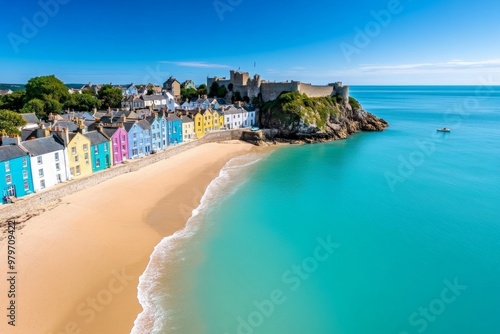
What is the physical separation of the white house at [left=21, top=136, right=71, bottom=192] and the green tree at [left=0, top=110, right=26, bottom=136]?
8.46 meters

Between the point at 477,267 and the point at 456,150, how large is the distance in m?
32.3

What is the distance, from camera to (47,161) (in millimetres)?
22219

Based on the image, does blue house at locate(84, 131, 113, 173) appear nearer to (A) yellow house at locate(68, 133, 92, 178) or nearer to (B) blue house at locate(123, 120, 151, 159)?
(A) yellow house at locate(68, 133, 92, 178)

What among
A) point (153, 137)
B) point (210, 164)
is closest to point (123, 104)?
point (153, 137)

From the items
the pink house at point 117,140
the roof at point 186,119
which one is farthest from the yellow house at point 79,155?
the roof at point 186,119

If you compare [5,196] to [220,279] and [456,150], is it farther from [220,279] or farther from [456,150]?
[456,150]

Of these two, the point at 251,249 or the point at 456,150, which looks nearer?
the point at 251,249

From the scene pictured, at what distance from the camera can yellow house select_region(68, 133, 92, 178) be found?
957 inches

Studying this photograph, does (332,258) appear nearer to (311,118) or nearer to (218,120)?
(218,120)

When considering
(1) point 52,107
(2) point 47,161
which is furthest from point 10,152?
(1) point 52,107

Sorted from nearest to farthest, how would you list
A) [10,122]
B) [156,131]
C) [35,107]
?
[10,122], [156,131], [35,107]

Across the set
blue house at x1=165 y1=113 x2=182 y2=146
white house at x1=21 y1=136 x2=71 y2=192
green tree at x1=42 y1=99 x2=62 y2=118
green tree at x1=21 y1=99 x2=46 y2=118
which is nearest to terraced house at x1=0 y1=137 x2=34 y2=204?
white house at x1=21 y1=136 x2=71 y2=192

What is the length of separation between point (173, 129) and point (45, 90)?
77.8 ft

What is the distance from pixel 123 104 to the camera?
55812 mm
